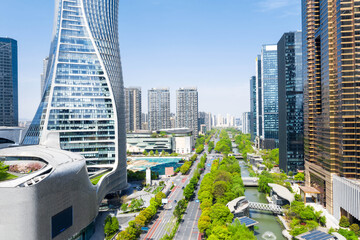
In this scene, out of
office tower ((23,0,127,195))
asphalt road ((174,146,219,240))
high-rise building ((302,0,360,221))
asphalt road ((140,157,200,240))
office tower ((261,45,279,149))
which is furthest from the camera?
office tower ((261,45,279,149))

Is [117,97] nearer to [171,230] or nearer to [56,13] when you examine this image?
[56,13]

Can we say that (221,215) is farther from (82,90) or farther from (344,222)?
(82,90)

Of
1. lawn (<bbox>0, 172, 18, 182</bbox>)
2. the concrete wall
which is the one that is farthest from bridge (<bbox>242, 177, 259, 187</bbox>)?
lawn (<bbox>0, 172, 18, 182</bbox>)

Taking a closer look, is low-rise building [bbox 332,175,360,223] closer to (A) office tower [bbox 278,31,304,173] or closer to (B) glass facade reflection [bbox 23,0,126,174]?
(A) office tower [bbox 278,31,304,173]

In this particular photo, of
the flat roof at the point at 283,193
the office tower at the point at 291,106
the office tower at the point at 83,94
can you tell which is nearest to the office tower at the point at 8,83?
the office tower at the point at 83,94

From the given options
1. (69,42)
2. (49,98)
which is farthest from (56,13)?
(49,98)

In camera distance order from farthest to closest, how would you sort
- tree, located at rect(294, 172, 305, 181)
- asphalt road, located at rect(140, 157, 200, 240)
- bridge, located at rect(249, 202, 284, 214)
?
tree, located at rect(294, 172, 305, 181) → bridge, located at rect(249, 202, 284, 214) → asphalt road, located at rect(140, 157, 200, 240)

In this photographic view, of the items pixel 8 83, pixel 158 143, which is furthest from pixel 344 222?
pixel 8 83
